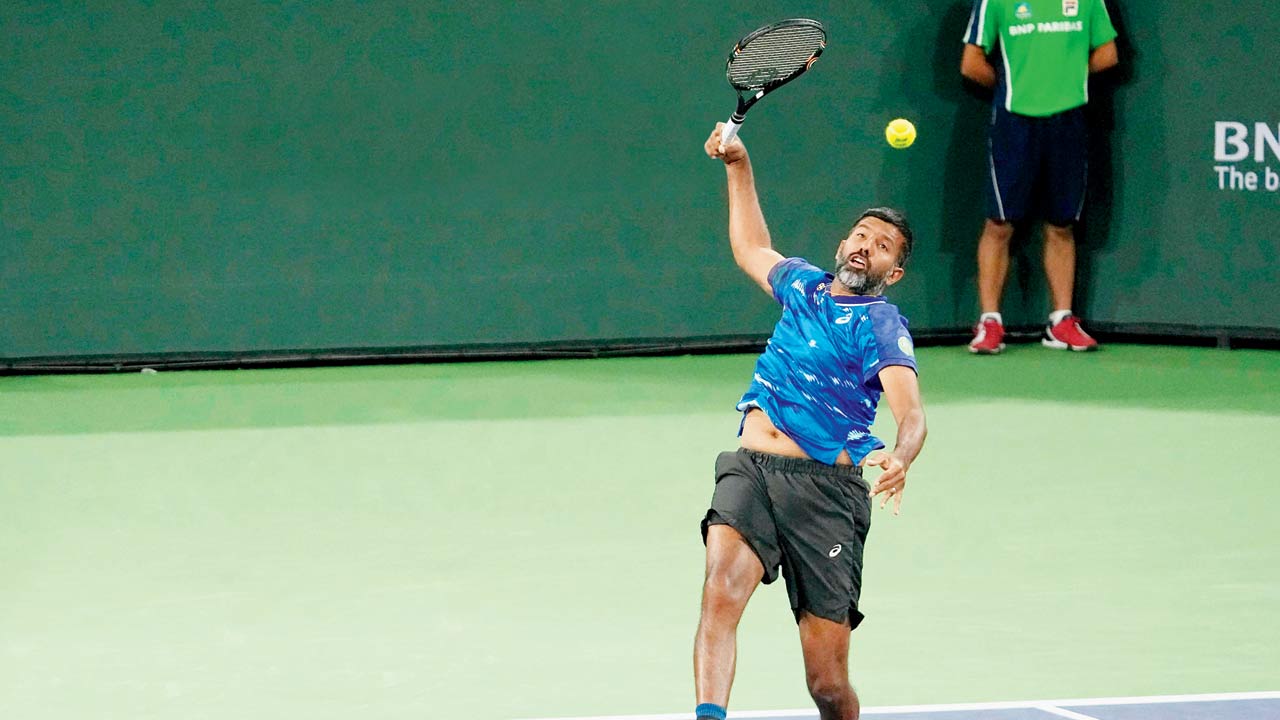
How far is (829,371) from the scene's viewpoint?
16.5 feet

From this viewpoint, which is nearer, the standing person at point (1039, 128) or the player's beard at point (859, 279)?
the player's beard at point (859, 279)

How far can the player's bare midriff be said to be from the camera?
5.05 m

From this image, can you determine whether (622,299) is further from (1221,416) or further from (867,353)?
(867,353)

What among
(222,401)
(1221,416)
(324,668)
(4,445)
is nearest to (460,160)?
(222,401)

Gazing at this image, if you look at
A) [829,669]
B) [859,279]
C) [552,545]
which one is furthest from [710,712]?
[552,545]

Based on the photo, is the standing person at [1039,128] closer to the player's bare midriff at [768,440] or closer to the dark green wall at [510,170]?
the dark green wall at [510,170]

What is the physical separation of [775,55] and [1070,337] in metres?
6.19

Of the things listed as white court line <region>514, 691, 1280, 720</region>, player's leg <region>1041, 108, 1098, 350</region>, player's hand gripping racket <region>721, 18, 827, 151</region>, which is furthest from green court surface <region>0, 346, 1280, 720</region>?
player's hand gripping racket <region>721, 18, 827, 151</region>

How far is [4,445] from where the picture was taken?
370 inches

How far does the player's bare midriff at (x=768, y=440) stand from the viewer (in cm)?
505

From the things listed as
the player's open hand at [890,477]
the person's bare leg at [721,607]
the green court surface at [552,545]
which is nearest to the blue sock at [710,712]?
the person's bare leg at [721,607]

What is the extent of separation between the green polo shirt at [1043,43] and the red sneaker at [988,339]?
4.12 ft

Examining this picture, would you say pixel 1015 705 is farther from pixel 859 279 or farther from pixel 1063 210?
pixel 1063 210

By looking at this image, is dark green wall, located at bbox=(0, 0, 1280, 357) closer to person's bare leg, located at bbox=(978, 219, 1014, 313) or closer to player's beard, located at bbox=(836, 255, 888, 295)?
person's bare leg, located at bbox=(978, 219, 1014, 313)
